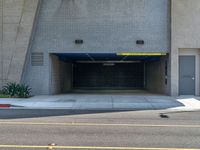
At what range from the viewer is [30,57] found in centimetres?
1944

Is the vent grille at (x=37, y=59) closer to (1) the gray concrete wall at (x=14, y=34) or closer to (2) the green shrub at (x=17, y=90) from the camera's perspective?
(1) the gray concrete wall at (x=14, y=34)

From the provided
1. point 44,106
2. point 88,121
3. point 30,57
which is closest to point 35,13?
point 30,57

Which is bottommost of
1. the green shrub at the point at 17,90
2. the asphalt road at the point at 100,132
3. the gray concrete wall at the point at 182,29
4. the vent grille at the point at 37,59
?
the asphalt road at the point at 100,132

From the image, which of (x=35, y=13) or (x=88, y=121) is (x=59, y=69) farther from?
(x=88, y=121)

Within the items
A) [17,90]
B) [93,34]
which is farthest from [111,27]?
[17,90]

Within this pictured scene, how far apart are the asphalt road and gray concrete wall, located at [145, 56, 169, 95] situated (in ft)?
32.9

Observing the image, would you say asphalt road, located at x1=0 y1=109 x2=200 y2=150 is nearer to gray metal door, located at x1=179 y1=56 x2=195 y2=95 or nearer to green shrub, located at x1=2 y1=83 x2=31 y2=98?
green shrub, located at x1=2 y1=83 x2=31 y2=98

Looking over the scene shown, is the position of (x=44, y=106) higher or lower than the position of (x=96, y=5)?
lower

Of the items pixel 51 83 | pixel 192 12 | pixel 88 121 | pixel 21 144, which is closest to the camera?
pixel 21 144

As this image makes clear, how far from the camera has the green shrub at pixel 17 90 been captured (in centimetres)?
1768

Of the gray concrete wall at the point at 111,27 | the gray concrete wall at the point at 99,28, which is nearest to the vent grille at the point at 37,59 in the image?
the gray concrete wall at the point at 99,28

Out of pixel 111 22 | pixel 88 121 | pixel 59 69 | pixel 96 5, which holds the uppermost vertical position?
pixel 96 5

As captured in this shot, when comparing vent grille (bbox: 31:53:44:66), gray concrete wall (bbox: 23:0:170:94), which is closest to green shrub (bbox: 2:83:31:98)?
gray concrete wall (bbox: 23:0:170:94)

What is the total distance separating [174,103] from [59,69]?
37.0 ft
